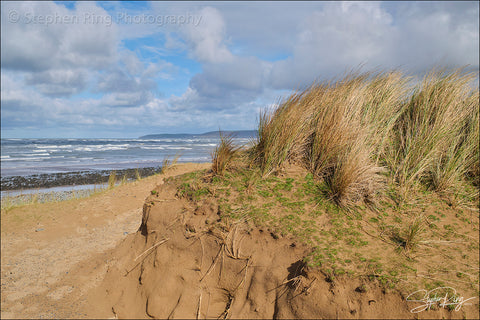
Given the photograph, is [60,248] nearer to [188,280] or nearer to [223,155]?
[188,280]

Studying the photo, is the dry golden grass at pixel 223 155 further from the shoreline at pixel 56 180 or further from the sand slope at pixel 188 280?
the shoreline at pixel 56 180

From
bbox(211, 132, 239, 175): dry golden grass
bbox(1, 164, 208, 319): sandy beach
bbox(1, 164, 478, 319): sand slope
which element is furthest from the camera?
bbox(1, 164, 208, 319): sandy beach

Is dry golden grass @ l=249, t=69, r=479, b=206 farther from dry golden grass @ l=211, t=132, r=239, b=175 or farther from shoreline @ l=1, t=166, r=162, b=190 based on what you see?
shoreline @ l=1, t=166, r=162, b=190

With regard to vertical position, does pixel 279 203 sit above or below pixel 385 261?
above

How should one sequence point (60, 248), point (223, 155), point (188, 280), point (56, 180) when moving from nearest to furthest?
point (188, 280) → point (223, 155) → point (60, 248) → point (56, 180)

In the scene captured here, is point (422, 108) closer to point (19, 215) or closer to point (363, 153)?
point (363, 153)

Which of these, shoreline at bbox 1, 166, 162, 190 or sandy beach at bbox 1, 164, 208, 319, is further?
shoreline at bbox 1, 166, 162, 190

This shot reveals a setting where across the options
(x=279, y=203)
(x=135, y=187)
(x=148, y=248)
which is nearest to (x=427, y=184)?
(x=279, y=203)

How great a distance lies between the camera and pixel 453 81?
5879 millimetres

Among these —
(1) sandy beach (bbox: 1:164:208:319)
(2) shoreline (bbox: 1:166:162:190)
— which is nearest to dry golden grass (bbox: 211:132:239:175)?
(1) sandy beach (bbox: 1:164:208:319)

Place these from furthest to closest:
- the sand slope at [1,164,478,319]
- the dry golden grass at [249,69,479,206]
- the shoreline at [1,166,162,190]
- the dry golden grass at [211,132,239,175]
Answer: the shoreline at [1,166,162,190] < the dry golden grass at [211,132,239,175] < the dry golden grass at [249,69,479,206] < the sand slope at [1,164,478,319]

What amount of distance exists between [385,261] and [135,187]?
11.9m

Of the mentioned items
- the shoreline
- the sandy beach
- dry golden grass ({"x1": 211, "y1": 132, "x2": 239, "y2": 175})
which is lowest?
the sandy beach

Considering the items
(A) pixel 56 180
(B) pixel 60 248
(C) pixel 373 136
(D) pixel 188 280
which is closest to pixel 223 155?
(D) pixel 188 280
